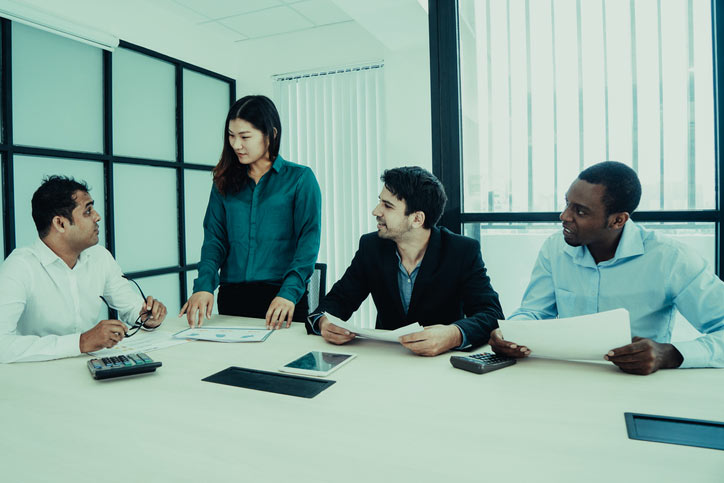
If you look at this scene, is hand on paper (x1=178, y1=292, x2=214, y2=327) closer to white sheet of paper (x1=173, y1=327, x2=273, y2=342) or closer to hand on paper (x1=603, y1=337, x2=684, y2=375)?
white sheet of paper (x1=173, y1=327, x2=273, y2=342)

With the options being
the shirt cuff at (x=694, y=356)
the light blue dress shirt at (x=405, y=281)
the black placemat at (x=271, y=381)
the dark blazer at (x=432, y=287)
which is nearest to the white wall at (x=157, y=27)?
the dark blazer at (x=432, y=287)

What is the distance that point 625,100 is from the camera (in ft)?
8.03

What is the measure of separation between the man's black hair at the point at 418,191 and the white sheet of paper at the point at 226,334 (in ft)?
2.38

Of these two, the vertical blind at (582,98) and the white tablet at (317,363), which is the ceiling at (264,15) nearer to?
the vertical blind at (582,98)

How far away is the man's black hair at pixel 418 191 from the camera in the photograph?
76.0 inches

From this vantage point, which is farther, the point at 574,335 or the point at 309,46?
the point at 309,46

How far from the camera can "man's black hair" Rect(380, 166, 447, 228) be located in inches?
76.0

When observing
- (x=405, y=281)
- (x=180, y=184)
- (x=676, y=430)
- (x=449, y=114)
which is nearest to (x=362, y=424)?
(x=676, y=430)

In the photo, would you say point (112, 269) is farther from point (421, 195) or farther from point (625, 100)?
point (625, 100)

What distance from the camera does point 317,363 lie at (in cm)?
136

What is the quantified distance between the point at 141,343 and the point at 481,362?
1.12 m

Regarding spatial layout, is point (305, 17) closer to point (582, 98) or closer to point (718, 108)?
point (582, 98)

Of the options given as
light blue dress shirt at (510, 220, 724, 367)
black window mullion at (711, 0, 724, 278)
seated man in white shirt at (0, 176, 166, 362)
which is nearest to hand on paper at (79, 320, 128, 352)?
seated man in white shirt at (0, 176, 166, 362)

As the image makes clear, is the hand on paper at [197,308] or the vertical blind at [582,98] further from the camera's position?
the vertical blind at [582,98]
